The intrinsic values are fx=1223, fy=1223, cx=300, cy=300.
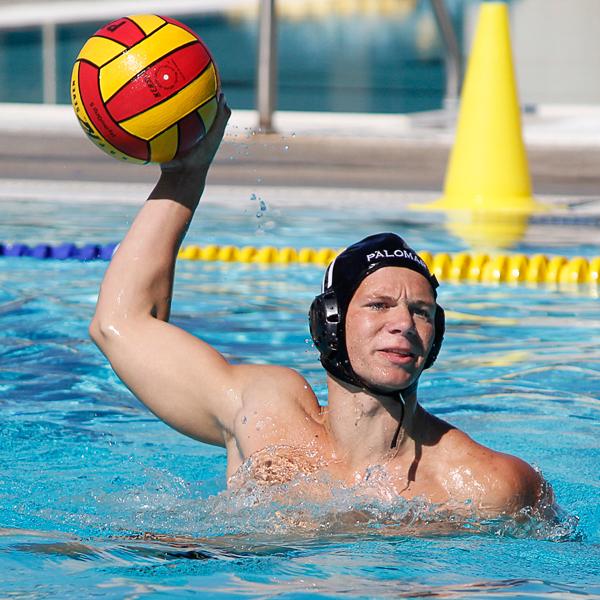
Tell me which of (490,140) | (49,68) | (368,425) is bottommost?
(368,425)

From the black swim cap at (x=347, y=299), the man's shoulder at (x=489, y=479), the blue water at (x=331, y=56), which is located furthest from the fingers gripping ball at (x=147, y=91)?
the blue water at (x=331, y=56)

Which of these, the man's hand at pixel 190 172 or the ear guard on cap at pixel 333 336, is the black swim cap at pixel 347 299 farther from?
the man's hand at pixel 190 172

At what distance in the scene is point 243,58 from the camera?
640 inches

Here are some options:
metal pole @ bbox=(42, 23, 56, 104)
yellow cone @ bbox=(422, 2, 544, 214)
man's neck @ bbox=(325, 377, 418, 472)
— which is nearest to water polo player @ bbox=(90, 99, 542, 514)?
man's neck @ bbox=(325, 377, 418, 472)

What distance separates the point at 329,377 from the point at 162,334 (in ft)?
1.49

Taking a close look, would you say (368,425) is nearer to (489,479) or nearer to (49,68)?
(489,479)

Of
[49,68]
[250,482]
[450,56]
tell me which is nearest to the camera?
[250,482]

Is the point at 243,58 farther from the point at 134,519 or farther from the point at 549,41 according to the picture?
the point at 134,519

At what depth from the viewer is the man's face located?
2564mm

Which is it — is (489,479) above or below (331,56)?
below

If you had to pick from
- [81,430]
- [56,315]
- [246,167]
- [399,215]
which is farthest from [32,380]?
[246,167]

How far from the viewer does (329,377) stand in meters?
2.72

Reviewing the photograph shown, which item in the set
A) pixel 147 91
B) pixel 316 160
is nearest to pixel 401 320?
pixel 147 91

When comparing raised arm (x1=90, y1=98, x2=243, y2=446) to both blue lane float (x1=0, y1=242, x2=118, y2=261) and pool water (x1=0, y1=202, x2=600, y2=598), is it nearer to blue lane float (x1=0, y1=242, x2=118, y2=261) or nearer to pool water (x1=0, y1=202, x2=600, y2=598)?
pool water (x1=0, y1=202, x2=600, y2=598)
